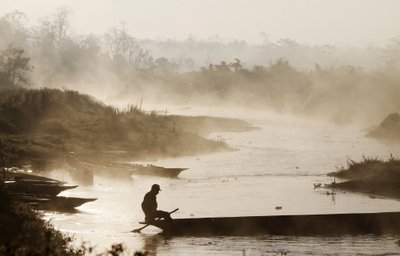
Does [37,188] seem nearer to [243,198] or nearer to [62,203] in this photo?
[62,203]

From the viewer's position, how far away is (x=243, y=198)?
31.9m

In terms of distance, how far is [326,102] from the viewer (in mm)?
85312

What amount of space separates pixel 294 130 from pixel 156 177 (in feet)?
128

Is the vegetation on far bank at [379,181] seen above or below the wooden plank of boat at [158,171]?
below

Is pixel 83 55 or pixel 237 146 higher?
pixel 83 55

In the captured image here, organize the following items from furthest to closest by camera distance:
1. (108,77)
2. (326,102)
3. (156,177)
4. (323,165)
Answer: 1. (108,77)
2. (326,102)
3. (323,165)
4. (156,177)

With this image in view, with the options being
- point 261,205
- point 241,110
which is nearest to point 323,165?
point 261,205

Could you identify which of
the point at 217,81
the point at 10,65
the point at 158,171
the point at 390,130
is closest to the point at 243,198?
the point at 158,171

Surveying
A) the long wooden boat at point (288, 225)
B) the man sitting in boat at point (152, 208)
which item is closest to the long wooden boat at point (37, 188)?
the man sitting in boat at point (152, 208)

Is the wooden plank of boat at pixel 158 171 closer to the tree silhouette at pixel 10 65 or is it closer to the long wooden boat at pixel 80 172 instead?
the long wooden boat at pixel 80 172

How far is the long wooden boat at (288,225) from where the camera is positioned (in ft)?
69.7

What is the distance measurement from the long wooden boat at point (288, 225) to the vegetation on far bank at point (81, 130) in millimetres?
22076

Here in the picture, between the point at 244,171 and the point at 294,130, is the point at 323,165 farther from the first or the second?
the point at 294,130

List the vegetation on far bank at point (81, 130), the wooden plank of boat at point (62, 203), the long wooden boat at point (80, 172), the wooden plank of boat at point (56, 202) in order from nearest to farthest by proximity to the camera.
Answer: the wooden plank of boat at point (56, 202)
the wooden plank of boat at point (62, 203)
the long wooden boat at point (80, 172)
the vegetation on far bank at point (81, 130)
